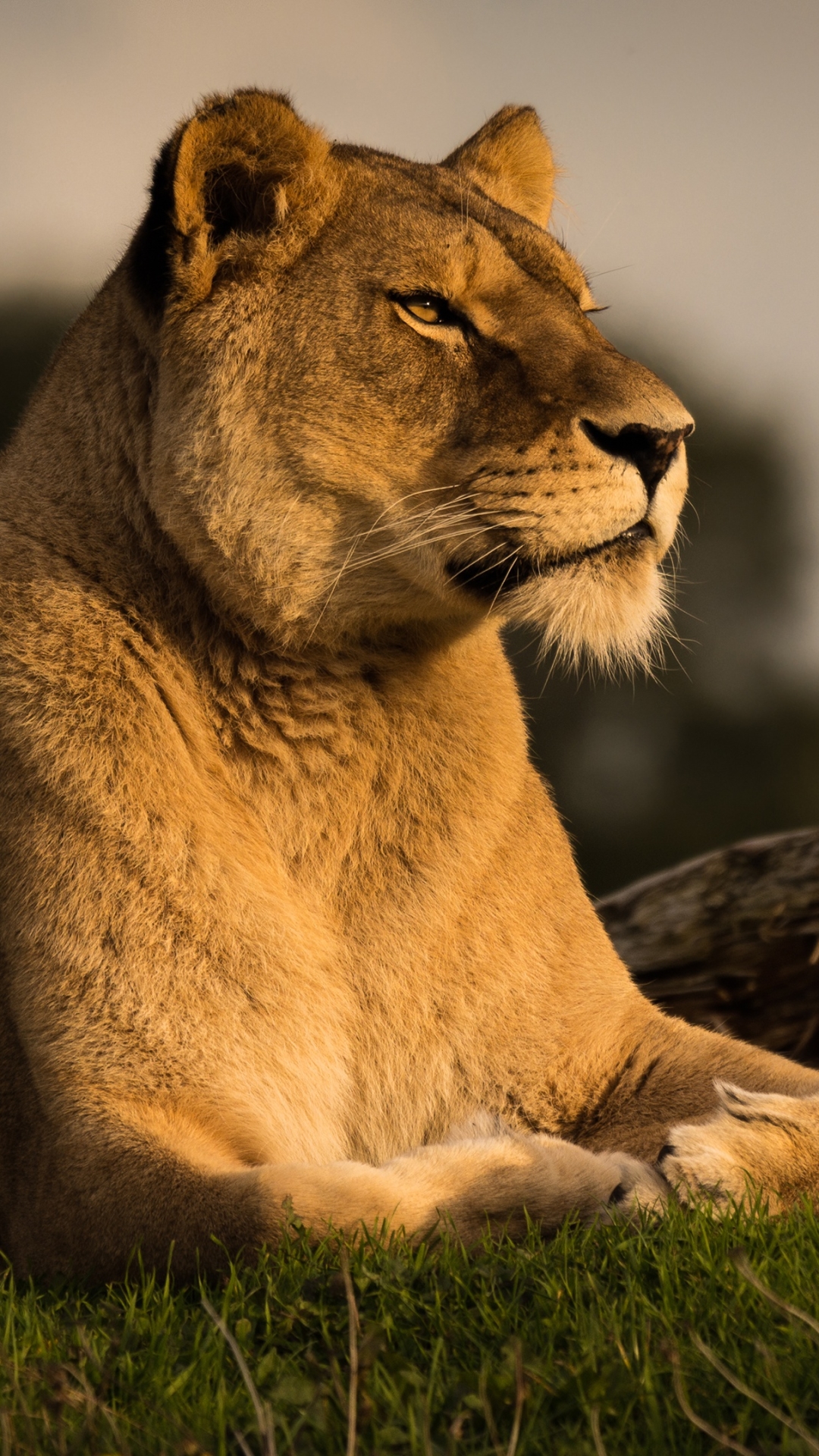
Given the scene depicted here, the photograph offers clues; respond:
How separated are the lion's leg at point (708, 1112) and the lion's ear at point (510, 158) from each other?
2436 mm

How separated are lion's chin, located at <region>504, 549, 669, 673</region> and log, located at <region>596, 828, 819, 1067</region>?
2.65 meters

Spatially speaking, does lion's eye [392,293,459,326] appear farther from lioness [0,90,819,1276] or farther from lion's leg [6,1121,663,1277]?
lion's leg [6,1121,663,1277]

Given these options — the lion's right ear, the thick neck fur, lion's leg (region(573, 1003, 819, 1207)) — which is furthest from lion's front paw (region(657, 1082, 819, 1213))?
the lion's right ear

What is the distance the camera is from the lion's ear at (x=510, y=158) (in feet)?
14.7

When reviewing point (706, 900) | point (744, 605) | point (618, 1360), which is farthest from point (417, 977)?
point (744, 605)

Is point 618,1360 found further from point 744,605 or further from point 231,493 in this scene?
point 744,605

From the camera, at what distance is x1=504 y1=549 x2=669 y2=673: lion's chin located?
334cm

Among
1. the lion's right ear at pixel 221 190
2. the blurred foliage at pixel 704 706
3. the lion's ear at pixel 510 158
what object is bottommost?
the blurred foliage at pixel 704 706

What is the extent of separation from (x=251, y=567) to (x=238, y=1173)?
1343 mm

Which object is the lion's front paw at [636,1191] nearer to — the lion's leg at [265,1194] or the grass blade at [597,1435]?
the lion's leg at [265,1194]

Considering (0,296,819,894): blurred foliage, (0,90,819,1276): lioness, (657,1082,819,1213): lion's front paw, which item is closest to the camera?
(657,1082,819,1213): lion's front paw

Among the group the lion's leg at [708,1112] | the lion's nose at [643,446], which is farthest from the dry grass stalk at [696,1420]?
the lion's nose at [643,446]

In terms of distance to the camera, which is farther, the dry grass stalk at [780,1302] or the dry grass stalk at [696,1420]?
the dry grass stalk at [780,1302]

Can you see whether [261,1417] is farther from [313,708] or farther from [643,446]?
[643,446]
